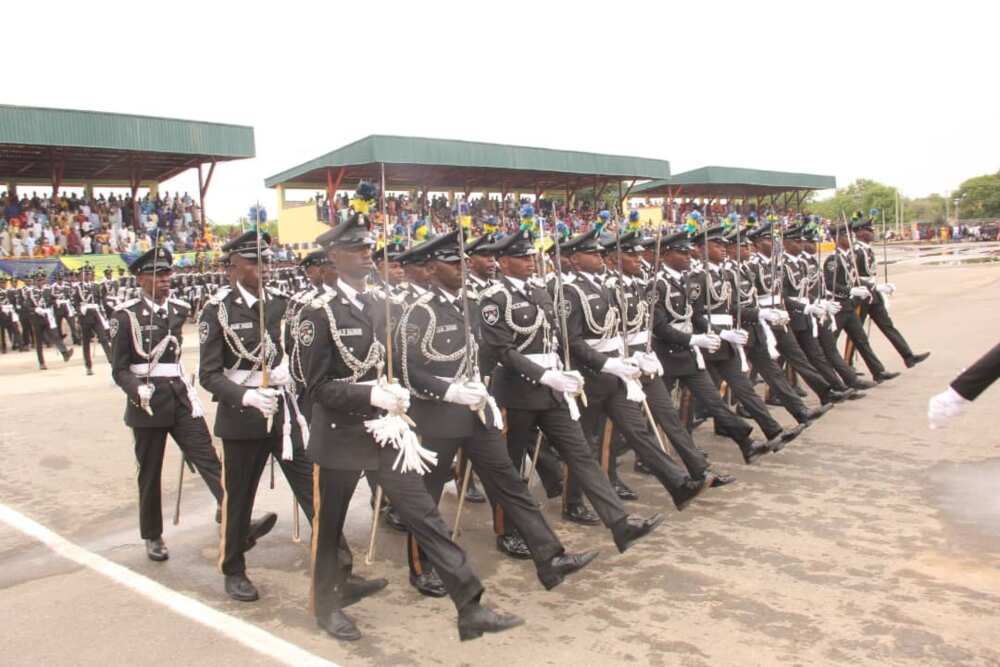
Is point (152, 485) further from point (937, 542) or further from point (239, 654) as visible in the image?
point (937, 542)

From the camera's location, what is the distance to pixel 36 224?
78.4 ft

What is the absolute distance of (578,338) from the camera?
5.70 metres

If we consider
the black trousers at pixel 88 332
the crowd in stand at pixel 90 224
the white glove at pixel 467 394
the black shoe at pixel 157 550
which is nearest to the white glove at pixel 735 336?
the white glove at pixel 467 394

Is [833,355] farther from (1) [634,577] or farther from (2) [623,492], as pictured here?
(1) [634,577]

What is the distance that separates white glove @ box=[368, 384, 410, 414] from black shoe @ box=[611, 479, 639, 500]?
2.75 m

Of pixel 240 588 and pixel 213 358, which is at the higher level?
pixel 213 358

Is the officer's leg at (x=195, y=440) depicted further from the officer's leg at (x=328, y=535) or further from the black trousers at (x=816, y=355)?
the black trousers at (x=816, y=355)

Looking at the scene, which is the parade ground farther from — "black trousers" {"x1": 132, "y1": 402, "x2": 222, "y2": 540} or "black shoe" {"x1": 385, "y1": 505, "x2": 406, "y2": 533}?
"black trousers" {"x1": 132, "y1": 402, "x2": 222, "y2": 540}

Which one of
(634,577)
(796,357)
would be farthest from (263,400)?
(796,357)

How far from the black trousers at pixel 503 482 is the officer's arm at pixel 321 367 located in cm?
62

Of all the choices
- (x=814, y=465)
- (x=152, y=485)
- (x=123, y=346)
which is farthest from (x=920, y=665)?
(x=123, y=346)

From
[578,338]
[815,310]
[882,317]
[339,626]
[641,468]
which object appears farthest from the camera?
[882,317]

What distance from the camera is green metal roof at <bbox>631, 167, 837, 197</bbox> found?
137 ft

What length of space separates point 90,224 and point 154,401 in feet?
74.1
